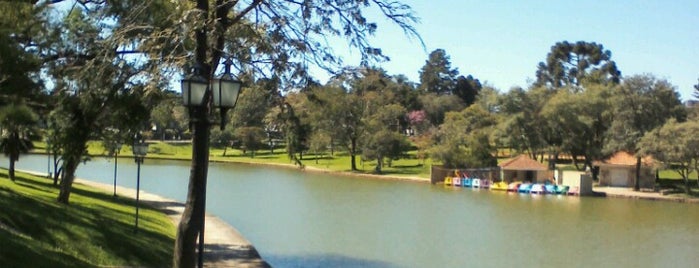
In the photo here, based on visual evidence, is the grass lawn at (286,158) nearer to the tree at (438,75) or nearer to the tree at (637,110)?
Result: the tree at (637,110)

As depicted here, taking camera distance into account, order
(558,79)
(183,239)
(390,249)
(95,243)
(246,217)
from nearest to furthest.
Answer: (183,239), (95,243), (390,249), (246,217), (558,79)

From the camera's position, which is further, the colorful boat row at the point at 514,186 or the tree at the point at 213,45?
the colorful boat row at the point at 514,186

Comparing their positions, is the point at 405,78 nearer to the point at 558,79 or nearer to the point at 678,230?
the point at 558,79

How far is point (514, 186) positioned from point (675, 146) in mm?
10101

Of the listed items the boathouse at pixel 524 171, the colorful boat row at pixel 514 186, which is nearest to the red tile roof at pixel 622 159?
the boathouse at pixel 524 171

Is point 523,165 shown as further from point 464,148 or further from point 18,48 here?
point 18,48

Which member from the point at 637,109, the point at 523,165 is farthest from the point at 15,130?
the point at 637,109

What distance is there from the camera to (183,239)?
784 centimetres

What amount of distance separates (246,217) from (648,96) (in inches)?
1398

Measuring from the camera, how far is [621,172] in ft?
163

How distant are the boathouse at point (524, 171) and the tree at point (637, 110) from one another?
451 centimetres

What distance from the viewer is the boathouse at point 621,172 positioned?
48.6m

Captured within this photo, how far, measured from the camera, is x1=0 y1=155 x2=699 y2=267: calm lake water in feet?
66.0

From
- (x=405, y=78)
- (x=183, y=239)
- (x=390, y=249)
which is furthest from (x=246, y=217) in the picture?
(x=405, y=78)
